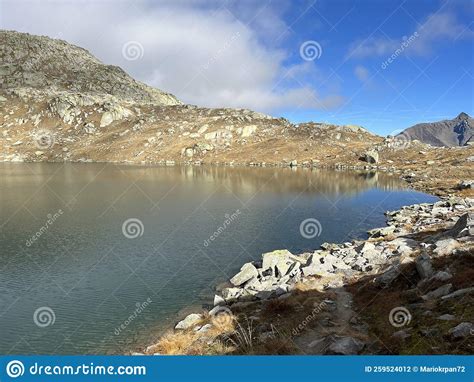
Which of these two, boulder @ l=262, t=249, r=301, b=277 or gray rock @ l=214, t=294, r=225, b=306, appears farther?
boulder @ l=262, t=249, r=301, b=277

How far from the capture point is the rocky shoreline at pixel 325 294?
20.5 meters

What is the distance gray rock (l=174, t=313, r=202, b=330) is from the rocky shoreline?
0.23ft

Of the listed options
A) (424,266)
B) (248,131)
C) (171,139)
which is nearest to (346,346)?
(424,266)

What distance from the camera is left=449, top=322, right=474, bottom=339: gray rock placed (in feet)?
53.7

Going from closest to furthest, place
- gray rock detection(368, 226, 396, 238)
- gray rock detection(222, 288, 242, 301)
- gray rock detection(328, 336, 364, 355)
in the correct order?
1. gray rock detection(328, 336, 364, 355)
2. gray rock detection(222, 288, 242, 301)
3. gray rock detection(368, 226, 396, 238)

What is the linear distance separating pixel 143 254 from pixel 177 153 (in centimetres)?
12804

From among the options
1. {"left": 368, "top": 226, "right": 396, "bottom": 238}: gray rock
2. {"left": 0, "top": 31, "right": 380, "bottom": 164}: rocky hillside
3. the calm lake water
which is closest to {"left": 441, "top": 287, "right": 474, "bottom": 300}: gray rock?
the calm lake water

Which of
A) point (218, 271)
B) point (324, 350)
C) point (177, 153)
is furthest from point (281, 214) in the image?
point (177, 153)

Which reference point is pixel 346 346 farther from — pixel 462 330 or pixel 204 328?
pixel 204 328

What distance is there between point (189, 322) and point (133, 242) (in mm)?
23029

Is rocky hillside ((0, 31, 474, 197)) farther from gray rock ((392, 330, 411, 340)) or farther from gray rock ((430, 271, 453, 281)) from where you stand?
gray rock ((392, 330, 411, 340))

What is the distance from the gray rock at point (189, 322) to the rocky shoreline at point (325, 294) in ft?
0.23

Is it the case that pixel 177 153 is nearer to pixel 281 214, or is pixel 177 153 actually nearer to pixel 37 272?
pixel 281 214

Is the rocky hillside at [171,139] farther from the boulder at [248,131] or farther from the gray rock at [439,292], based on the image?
the gray rock at [439,292]
